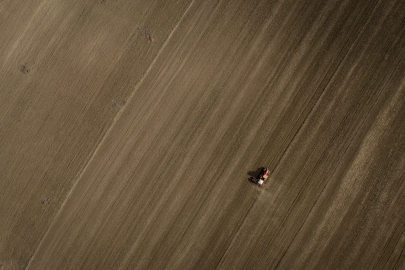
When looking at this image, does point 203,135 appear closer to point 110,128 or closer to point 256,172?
point 256,172

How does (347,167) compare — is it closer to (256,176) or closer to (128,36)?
(256,176)

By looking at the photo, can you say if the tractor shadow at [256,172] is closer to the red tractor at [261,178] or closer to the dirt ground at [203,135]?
the red tractor at [261,178]

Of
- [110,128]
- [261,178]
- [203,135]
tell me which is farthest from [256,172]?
[110,128]

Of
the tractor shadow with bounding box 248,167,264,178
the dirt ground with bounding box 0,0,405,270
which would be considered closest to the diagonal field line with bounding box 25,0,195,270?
the dirt ground with bounding box 0,0,405,270

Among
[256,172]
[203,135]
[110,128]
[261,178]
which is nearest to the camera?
[261,178]

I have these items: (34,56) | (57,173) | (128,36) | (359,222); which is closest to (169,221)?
(57,173)
